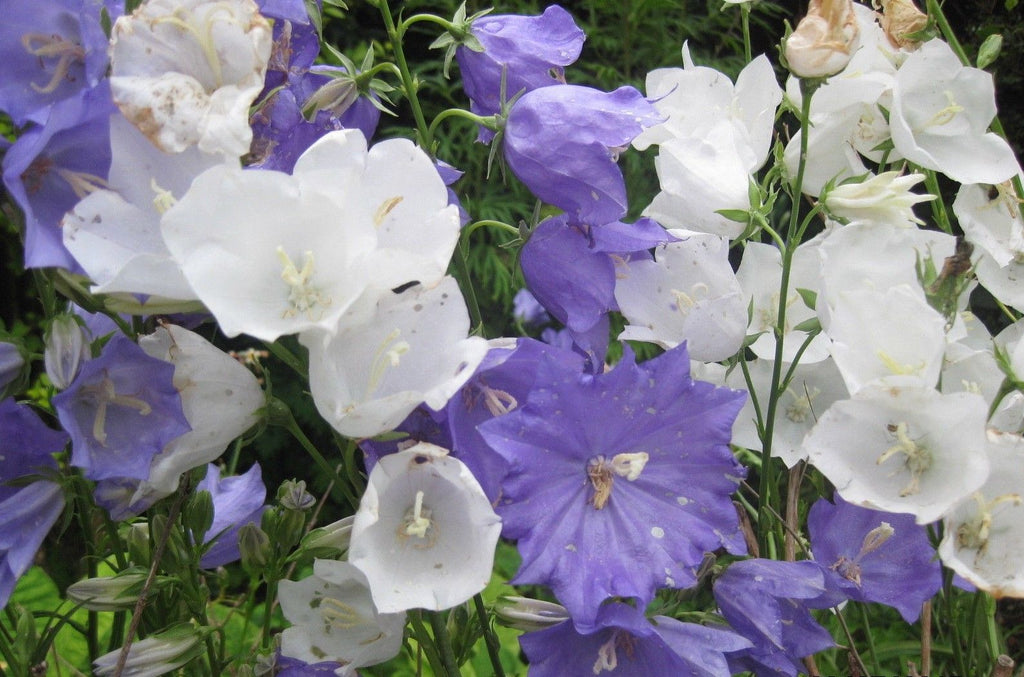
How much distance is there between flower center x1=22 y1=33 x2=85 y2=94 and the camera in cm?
58

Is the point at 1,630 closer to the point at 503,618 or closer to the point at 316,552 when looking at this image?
the point at 316,552

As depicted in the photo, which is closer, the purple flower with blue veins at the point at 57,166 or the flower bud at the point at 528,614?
the purple flower with blue veins at the point at 57,166

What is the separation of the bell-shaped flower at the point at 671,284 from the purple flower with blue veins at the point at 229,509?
37 cm

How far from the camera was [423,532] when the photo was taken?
1.79 feet

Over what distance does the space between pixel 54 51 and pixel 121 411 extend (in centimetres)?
23

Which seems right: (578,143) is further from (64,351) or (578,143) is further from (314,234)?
(64,351)

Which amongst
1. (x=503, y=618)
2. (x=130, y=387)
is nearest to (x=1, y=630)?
(x=130, y=387)

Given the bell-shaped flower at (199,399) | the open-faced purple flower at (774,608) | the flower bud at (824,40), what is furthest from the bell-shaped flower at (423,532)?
the flower bud at (824,40)

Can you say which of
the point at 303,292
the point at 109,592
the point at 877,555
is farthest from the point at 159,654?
the point at 877,555

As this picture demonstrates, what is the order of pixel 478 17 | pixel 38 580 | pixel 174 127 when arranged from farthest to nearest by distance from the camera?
pixel 38 580, pixel 478 17, pixel 174 127

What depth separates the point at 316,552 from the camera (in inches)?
26.6

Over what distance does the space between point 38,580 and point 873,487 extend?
4.07 feet

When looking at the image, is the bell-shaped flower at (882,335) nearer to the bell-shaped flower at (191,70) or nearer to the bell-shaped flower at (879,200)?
the bell-shaped flower at (879,200)

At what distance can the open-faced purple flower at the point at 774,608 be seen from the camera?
65 cm
